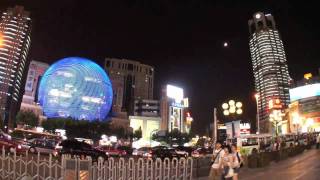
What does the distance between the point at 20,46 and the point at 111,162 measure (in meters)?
109

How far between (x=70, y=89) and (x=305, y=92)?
228 ft

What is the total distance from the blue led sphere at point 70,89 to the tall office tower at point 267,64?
56.7 meters

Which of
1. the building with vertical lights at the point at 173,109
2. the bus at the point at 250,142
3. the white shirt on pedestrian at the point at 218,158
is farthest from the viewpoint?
the building with vertical lights at the point at 173,109

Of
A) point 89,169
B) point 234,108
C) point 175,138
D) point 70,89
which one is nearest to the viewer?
point 89,169

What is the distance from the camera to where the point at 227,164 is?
15172 millimetres

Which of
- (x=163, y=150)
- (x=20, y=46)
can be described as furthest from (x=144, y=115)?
(x=163, y=150)

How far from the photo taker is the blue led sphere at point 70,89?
112312 mm

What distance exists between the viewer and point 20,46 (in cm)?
11650

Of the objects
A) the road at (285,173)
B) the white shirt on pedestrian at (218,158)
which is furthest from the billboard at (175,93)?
the white shirt on pedestrian at (218,158)

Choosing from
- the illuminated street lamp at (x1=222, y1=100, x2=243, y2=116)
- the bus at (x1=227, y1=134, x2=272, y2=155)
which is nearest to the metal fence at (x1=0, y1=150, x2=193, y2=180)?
the illuminated street lamp at (x1=222, y1=100, x2=243, y2=116)

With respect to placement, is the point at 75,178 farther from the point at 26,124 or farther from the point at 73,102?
the point at 73,102

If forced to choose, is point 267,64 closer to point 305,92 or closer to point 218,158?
point 305,92

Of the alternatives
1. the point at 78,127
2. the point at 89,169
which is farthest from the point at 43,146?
the point at 78,127

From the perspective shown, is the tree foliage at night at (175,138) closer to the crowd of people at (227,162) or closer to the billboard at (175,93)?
the billboard at (175,93)
